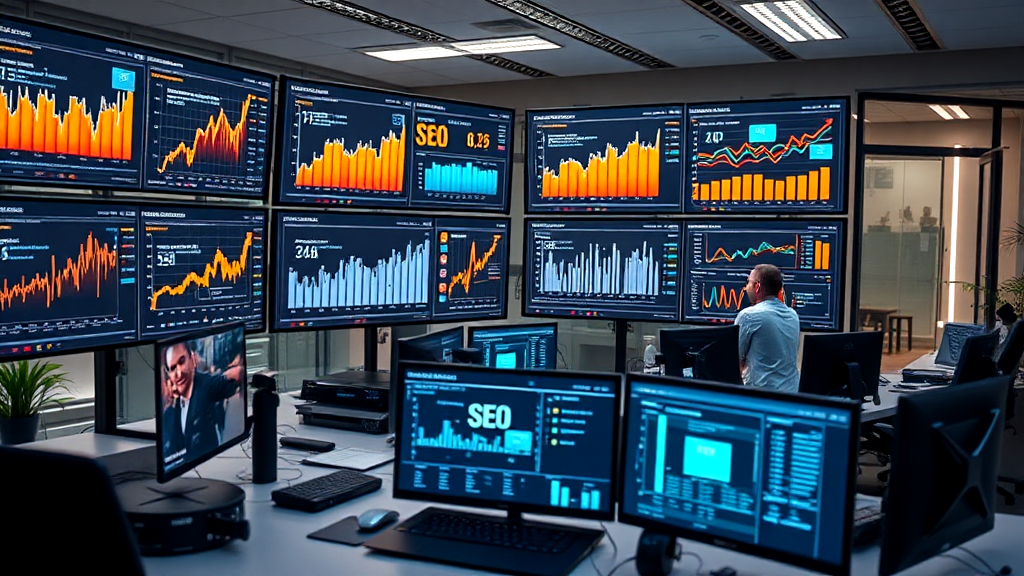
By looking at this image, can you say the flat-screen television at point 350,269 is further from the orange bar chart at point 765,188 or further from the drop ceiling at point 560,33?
the drop ceiling at point 560,33

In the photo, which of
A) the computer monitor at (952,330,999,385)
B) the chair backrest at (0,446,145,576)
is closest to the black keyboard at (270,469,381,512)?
the chair backrest at (0,446,145,576)

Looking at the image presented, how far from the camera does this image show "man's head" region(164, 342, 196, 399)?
221 cm

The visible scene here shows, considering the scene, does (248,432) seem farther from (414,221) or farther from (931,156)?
(931,156)

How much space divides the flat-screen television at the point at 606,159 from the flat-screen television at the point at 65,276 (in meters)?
1.95

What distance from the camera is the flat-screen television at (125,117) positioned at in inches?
105

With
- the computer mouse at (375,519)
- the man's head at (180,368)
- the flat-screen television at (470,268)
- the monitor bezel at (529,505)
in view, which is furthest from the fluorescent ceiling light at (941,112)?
the man's head at (180,368)

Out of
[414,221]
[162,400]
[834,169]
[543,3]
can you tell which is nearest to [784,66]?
[543,3]

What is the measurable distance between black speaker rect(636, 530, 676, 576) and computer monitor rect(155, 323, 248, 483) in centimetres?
108

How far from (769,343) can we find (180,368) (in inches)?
110

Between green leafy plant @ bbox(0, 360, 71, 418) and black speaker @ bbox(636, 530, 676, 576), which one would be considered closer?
black speaker @ bbox(636, 530, 676, 576)

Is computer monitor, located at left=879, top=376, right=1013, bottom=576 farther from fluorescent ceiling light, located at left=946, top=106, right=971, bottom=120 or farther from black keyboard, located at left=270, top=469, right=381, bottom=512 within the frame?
fluorescent ceiling light, located at left=946, top=106, right=971, bottom=120

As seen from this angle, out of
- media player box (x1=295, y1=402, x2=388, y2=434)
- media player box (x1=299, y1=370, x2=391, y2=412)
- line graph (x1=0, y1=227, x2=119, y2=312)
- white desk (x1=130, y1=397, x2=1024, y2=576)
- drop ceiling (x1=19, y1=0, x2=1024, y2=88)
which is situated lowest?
white desk (x1=130, y1=397, x2=1024, y2=576)

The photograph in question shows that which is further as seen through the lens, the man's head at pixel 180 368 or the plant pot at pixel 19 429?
the plant pot at pixel 19 429

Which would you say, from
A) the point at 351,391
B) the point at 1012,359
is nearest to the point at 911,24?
the point at 1012,359
